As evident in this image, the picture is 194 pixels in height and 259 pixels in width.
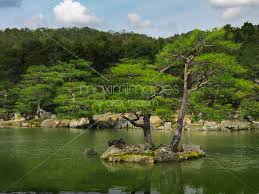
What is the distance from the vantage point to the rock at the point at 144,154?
2202cm

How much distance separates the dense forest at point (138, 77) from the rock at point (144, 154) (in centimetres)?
196

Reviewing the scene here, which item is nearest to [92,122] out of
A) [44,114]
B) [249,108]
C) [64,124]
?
[64,124]

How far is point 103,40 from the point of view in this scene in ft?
233

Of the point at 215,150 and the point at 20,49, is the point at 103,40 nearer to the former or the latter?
the point at 20,49

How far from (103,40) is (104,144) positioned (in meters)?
43.5

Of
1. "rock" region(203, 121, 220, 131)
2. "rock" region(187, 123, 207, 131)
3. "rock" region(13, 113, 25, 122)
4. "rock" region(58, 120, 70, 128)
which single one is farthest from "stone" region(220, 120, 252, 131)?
"rock" region(13, 113, 25, 122)

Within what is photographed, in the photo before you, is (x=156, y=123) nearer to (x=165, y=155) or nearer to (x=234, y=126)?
(x=234, y=126)

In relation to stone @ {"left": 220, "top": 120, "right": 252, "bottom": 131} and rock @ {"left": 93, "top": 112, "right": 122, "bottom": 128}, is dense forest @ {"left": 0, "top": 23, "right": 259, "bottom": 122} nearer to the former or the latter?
stone @ {"left": 220, "top": 120, "right": 252, "bottom": 131}

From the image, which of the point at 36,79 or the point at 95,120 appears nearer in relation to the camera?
the point at 95,120

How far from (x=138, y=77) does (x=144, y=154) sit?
4225 millimetres

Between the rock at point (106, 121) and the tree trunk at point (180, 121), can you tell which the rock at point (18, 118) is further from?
the tree trunk at point (180, 121)

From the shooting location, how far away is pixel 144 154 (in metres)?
22.3

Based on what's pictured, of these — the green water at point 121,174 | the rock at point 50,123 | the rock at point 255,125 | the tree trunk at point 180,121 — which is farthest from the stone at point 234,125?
the tree trunk at point 180,121

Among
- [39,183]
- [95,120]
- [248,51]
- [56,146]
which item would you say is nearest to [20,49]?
[95,120]
